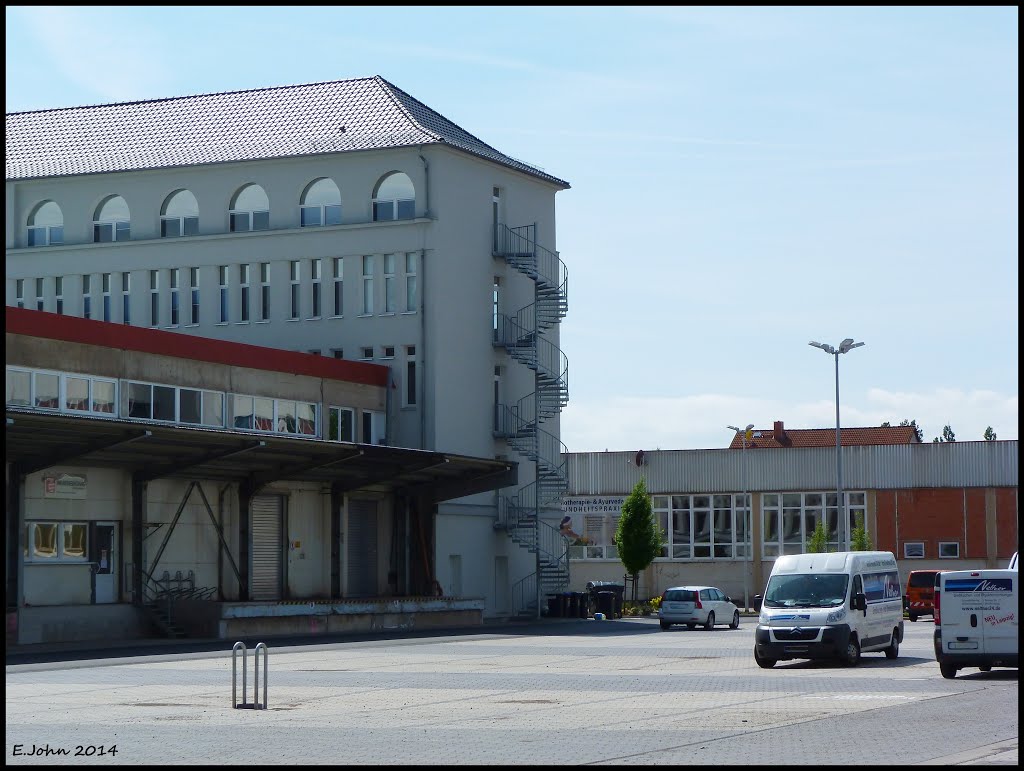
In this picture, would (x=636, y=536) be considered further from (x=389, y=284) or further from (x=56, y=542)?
(x=56, y=542)

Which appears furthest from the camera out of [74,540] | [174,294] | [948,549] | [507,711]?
[948,549]

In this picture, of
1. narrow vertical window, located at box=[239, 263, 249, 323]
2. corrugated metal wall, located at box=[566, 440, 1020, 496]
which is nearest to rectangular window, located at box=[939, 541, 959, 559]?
corrugated metal wall, located at box=[566, 440, 1020, 496]

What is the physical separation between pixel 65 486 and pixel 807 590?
20421mm

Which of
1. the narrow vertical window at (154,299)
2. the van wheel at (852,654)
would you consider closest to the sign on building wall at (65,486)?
the narrow vertical window at (154,299)

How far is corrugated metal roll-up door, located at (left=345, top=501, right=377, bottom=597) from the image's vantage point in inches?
2078

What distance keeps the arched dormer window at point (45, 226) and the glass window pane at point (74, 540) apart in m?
21.3

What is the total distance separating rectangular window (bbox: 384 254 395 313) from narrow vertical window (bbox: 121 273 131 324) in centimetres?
1030

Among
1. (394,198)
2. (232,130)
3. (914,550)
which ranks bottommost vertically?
(914,550)

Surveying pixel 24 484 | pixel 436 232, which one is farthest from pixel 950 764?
pixel 436 232

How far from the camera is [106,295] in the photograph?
59969 millimetres

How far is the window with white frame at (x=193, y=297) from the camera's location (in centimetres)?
5884

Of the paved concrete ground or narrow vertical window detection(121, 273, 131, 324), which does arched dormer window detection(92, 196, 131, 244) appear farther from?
the paved concrete ground

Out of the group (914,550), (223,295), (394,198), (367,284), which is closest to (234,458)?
(367,284)

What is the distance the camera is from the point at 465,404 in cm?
5688
